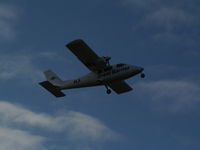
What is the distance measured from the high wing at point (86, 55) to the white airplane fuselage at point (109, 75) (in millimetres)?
761

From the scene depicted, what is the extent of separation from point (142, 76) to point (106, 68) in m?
4.13

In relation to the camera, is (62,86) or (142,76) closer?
(142,76)

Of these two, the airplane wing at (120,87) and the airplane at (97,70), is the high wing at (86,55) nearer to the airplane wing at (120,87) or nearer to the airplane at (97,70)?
the airplane at (97,70)

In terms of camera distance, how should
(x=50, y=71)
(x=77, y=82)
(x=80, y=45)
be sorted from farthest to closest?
(x=50, y=71) → (x=77, y=82) → (x=80, y=45)

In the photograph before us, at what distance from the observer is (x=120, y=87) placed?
5078 cm

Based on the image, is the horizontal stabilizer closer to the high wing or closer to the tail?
the tail

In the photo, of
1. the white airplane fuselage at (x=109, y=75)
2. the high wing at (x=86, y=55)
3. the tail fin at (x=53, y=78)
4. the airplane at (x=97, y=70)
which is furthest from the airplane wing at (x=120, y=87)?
the tail fin at (x=53, y=78)

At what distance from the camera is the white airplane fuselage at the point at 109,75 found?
4462cm

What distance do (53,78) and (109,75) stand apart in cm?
1118

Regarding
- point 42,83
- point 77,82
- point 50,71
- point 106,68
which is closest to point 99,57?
point 106,68

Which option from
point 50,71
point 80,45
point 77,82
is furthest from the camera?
point 50,71

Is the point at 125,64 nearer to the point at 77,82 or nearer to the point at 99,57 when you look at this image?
the point at 99,57

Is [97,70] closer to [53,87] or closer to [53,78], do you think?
[53,87]

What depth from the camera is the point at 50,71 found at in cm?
5644
